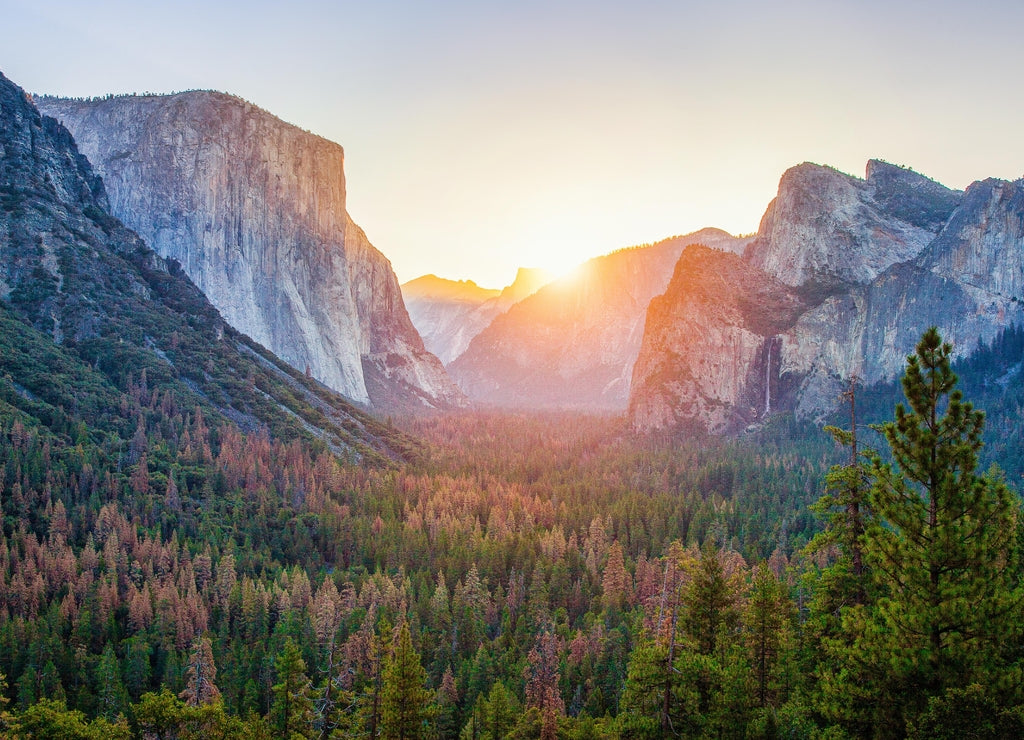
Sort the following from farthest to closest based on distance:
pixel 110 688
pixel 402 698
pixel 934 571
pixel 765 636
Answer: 1. pixel 110 688
2. pixel 765 636
3. pixel 402 698
4. pixel 934 571

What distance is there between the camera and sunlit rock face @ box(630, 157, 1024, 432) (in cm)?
12550

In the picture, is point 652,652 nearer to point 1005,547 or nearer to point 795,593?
point 1005,547

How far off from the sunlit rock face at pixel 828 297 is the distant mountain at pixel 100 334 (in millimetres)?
74568

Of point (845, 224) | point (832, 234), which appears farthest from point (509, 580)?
point (845, 224)

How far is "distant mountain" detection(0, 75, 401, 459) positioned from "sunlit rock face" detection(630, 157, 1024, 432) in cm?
7457

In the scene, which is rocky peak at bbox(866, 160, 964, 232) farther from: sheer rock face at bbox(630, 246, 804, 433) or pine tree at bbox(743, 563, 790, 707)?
pine tree at bbox(743, 563, 790, 707)

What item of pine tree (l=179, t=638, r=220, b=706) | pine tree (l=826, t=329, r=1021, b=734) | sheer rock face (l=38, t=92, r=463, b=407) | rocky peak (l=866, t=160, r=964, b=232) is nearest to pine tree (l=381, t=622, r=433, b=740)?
pine tree (l=179, t=638, r=220, b=706)

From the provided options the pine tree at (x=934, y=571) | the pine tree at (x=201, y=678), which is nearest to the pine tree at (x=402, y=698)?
the pine tree at (x=201, y=678)

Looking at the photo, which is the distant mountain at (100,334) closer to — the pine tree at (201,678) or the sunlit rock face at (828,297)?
the pine tree at (201,678)

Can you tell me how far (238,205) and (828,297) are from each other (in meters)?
124

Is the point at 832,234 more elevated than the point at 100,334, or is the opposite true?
the point at 832,234

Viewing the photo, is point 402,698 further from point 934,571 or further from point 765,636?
point 934,571

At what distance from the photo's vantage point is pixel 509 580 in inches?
2351

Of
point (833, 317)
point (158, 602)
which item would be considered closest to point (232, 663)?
point (158, 602)
